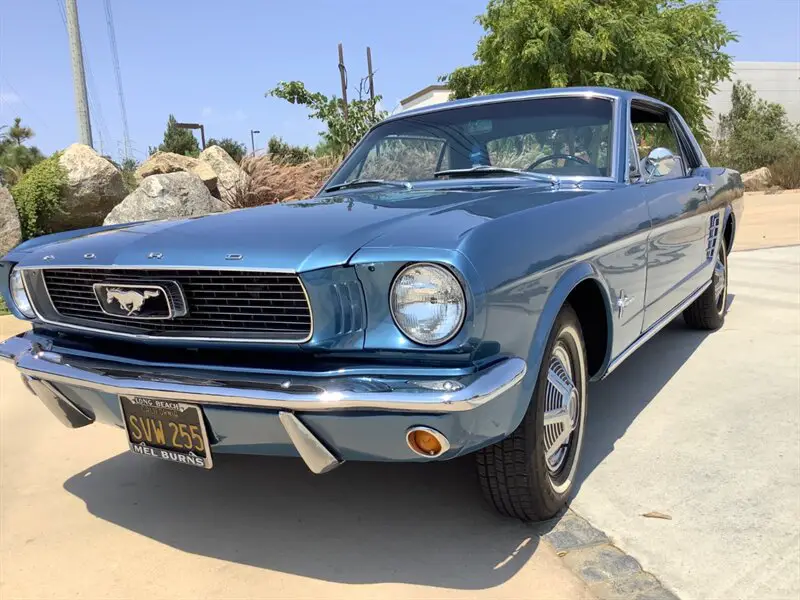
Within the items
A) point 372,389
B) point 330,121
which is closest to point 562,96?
point 372,389

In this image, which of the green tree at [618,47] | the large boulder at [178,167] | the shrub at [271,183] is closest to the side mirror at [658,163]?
the shrub at [271,183]

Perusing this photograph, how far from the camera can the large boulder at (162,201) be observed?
27.8 feet

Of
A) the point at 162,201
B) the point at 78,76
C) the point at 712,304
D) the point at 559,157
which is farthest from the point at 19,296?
the point at 78,76

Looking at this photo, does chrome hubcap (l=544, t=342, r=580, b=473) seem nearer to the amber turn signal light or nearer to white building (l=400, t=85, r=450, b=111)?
the amber turn signal light

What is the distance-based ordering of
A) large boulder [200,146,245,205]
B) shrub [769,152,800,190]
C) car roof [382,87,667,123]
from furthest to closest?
1. shrub [769,152,800,190]
2. large boulder [200,146,245,205]
3. car roof [382,87,667,123]

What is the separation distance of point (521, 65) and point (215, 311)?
1226 cm

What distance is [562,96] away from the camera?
3.23 metres

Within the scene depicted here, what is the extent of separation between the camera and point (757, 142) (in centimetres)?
2334

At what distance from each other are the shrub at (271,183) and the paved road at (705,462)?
279 inches

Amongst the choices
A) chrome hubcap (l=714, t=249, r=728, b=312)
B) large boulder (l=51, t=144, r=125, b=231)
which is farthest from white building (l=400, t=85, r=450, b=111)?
chrome hubcap (l=714, t=249, r=728, b=312)

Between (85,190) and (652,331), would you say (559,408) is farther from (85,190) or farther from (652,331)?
(85,190)

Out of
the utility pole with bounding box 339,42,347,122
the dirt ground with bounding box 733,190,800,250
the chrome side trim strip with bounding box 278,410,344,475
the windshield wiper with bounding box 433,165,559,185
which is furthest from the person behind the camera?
the utility pole with bounding box 339,42,347,122

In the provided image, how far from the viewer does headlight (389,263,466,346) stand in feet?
5.85

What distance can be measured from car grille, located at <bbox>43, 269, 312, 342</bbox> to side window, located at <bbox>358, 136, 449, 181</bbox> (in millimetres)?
1455
